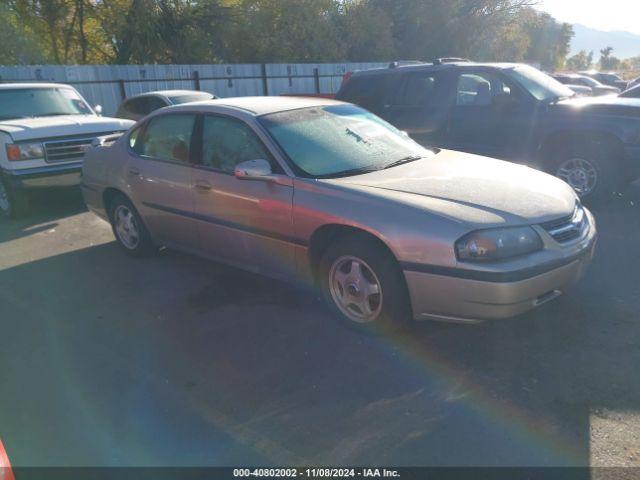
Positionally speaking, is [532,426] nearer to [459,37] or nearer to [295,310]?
[295,310]

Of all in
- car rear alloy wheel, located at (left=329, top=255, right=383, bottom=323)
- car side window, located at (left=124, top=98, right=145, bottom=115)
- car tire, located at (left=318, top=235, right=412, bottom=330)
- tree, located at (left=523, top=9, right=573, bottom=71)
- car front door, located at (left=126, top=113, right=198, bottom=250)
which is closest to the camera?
car tire, located at (left=318, top=235, right=412, bottom=330)

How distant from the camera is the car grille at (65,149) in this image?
25.2 feet

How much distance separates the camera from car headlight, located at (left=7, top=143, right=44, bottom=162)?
7449 mm

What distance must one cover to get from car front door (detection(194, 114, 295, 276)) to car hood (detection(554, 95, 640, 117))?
4.36 meters

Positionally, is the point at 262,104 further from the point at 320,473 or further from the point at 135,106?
the point at 135,106

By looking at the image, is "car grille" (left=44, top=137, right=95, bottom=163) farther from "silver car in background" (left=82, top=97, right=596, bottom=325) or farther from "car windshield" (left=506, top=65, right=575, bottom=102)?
"car windshield" (left=506, top=65, right=575, bottom=102)

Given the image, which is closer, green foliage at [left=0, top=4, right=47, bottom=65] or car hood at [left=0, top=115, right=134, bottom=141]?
car hood at [left=0, top=115, right=134, bottom=141]

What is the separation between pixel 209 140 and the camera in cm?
485

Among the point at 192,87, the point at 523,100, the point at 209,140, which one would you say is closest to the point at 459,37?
the point at 192,87

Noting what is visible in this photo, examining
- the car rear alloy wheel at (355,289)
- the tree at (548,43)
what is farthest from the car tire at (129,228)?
the tree at (548,43)

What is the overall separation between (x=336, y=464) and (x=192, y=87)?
1745 cm

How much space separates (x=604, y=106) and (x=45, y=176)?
7.22 metres

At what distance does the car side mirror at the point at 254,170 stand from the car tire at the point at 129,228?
1.89 metres

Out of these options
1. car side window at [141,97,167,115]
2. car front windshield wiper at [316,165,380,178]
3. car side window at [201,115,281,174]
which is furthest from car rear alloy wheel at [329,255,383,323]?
car side window at [141,97,167,115]
